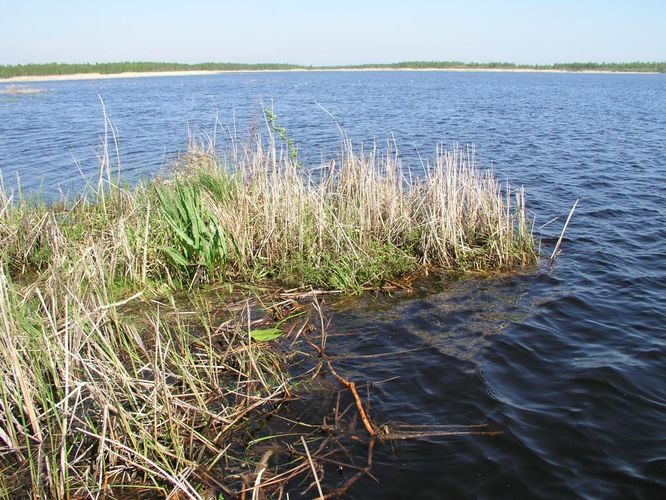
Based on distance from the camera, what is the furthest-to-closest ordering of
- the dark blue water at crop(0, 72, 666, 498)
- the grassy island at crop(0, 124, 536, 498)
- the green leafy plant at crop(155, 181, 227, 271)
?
the green leafy plant at crop(155, 181, 227, 271) < the dark blue water at crop(0, 72, 666, 498) < the grassy island at crop(0, 124, 536, 498)

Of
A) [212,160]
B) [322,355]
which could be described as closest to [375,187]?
[212,160]

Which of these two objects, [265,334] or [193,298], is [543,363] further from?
[193,298]

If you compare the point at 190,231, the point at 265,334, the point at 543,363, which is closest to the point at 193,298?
the point at 190,231

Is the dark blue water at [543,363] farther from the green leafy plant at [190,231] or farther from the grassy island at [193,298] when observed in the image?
the green leafy plant at [190,231]

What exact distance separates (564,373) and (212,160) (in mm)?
5568

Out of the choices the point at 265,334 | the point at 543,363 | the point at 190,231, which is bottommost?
the point at 543,363

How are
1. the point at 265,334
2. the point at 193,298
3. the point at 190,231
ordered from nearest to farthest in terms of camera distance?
1. the point at 265,334
2. the point at 193,298
3. the point at 190,231

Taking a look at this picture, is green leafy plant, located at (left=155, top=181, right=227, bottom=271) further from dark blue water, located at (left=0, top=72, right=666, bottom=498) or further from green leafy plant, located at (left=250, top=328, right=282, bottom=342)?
green leafy plant, located at (left=250, top=328, right=282, bottom=342)

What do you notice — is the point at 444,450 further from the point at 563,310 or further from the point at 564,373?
the point at 563,310

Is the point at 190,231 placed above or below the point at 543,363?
above

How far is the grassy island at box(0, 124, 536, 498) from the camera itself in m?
3.05

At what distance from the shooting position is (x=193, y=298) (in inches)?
235

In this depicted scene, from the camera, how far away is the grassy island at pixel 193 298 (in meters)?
3.05

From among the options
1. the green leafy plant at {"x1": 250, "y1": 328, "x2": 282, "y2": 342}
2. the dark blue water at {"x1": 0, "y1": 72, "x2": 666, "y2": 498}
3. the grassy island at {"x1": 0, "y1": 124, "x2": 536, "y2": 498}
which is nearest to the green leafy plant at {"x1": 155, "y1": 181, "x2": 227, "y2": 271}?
the grassy island at {"x1": 0, "y1": 124, "x2": 536, "y2": 498}
